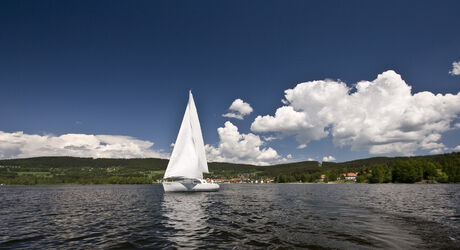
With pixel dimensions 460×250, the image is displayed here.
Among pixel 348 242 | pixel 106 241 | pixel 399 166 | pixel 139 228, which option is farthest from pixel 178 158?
pixel 399 166

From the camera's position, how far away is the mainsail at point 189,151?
54344 millimetres

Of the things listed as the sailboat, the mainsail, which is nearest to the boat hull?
the sailboat

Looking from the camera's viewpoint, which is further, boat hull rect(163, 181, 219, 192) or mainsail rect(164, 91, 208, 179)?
boat hull rect(163, 181, 219, 192)

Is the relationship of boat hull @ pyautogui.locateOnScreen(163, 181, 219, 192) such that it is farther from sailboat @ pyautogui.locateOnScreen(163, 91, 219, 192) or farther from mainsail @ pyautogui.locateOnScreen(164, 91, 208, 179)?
mainsail @ pyautogui.locateOnScreen(164, 91, 208, 179)

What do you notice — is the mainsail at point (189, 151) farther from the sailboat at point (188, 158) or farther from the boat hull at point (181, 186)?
the boat hull at point (181, 186)

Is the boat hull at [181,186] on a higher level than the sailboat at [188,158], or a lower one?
lower

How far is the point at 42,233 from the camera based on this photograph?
50.3ft

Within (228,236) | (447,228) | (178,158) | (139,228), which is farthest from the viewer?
(178,158)

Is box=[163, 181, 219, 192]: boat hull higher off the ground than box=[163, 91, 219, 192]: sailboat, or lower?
lower

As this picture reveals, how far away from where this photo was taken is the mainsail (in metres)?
54.3

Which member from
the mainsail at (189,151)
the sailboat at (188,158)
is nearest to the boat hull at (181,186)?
the sailboat at (188,158)

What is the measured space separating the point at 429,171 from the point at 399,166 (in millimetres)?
13235

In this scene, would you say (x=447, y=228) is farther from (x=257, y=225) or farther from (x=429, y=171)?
(x=429, y=171)

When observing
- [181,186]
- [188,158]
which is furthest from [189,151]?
[181,186]
